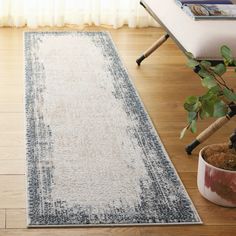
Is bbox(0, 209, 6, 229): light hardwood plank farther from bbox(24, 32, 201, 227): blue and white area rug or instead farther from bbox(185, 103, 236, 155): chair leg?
bbox(185, 103, 236, 155): chair leg

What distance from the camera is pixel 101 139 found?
8.12ft

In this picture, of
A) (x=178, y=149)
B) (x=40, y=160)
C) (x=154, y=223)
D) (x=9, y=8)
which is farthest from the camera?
(x=9, y=8)

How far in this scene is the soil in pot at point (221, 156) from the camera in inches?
80.0

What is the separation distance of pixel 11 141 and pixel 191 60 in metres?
0.83

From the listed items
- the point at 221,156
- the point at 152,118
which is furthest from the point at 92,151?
the point at 221,156

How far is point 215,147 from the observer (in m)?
2.13

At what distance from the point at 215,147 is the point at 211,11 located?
0.77 metres

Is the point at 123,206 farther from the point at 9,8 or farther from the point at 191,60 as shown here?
the point at 9,8

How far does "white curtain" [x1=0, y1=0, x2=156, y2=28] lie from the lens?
390 centimetres

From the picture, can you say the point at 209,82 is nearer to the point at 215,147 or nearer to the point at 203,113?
the point at 203,113

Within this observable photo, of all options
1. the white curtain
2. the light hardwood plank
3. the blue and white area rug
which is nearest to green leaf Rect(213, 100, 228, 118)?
the blue and white area rug

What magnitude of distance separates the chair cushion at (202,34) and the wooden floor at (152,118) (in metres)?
0.36

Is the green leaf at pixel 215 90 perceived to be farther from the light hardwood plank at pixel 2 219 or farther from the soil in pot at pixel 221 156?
the light hardwood plank at pixel 2 219

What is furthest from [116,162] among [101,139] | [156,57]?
[156,57]
